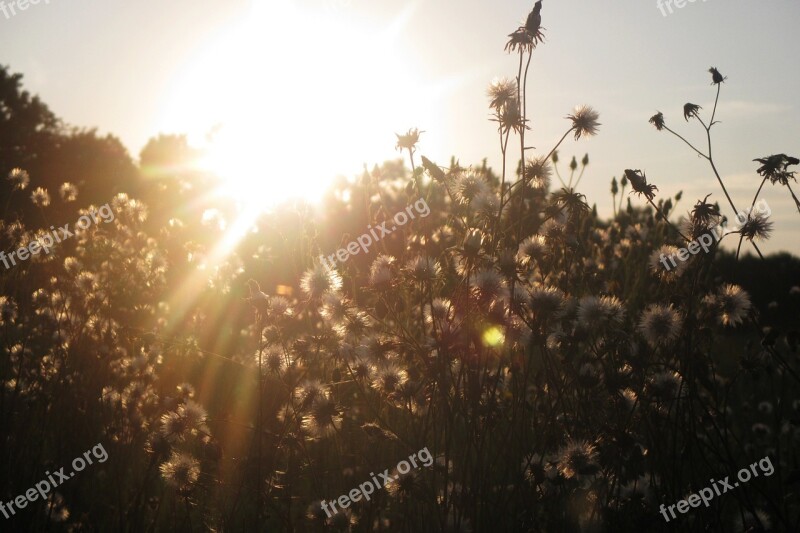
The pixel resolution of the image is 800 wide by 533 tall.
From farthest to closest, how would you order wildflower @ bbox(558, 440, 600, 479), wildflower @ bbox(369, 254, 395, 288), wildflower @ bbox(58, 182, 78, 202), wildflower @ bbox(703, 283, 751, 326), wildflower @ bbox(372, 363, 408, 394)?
wildflower @ bbox(58, 182, 78, 202), wildflower @ bbox(372, 363, 408, 394), wildflower @ bbox(703, 283, 751, 326), wildflower @ bbox(369, 254, 395, 288), wildflower @ bbox(558, 440, 600, 479)

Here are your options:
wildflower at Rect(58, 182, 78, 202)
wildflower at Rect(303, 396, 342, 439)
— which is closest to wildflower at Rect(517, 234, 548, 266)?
wildflower at Rect(303, 396, 342, 439)

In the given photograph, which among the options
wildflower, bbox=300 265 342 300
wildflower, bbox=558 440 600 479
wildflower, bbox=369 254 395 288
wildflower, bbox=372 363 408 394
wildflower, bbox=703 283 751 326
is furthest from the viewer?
wildflower, bbox=300 265 342 300

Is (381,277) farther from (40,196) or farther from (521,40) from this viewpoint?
(40,196)

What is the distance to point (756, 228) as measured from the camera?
2.85 m

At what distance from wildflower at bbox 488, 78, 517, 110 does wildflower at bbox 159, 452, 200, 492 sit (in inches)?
85.3

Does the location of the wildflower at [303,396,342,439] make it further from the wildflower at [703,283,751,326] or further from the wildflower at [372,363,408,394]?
the wildflower at [703,283,751,326]

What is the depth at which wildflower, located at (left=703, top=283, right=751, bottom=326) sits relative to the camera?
9.89ft

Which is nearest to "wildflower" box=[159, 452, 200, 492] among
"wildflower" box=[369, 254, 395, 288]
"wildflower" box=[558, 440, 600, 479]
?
"wildflower" box=[369, 254, 395, 288]

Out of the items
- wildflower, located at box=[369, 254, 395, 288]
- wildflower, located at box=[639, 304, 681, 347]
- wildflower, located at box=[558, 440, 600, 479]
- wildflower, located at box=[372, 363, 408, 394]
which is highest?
wildflower, located at box=[369, 254, 395, 288]

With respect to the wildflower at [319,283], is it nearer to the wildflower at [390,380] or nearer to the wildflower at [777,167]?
the wildflower at [390,380]

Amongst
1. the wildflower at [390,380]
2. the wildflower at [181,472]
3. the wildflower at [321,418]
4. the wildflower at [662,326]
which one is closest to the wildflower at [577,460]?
the wildflower at [662,326]

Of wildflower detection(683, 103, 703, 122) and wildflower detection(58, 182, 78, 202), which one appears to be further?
wildflower detection(58, 182, 78, 202)

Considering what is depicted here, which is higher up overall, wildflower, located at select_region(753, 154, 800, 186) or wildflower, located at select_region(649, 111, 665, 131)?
wildflower, located at select_region(649, 111, 665, 131)

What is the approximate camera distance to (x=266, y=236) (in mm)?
7223
